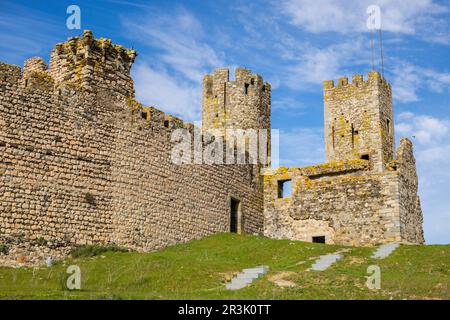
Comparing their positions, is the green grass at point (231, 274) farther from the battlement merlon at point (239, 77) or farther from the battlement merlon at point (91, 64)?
the battlement merlon at point (239, 77)

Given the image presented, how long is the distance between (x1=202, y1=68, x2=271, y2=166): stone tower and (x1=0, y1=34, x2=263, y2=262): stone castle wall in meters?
5.95

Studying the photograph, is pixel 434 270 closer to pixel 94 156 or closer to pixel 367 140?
pixel 94 156

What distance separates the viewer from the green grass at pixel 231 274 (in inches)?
640

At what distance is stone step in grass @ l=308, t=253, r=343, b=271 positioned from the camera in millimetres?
21403

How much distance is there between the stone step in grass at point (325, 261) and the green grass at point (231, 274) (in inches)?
10.9

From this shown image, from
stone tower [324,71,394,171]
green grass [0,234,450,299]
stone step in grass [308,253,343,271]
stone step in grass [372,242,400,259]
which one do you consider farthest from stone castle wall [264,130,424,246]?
stone step in grass [308,253,343,271]

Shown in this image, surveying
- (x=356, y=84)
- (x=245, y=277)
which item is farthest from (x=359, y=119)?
(x=245, y=277)

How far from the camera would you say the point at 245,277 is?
65.3 feet

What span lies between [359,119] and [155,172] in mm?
15110

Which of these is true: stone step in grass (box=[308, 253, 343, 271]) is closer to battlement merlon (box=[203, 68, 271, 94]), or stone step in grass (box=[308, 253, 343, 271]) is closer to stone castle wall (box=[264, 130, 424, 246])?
stone castle wall (box=[264, 130, 424, 246])
